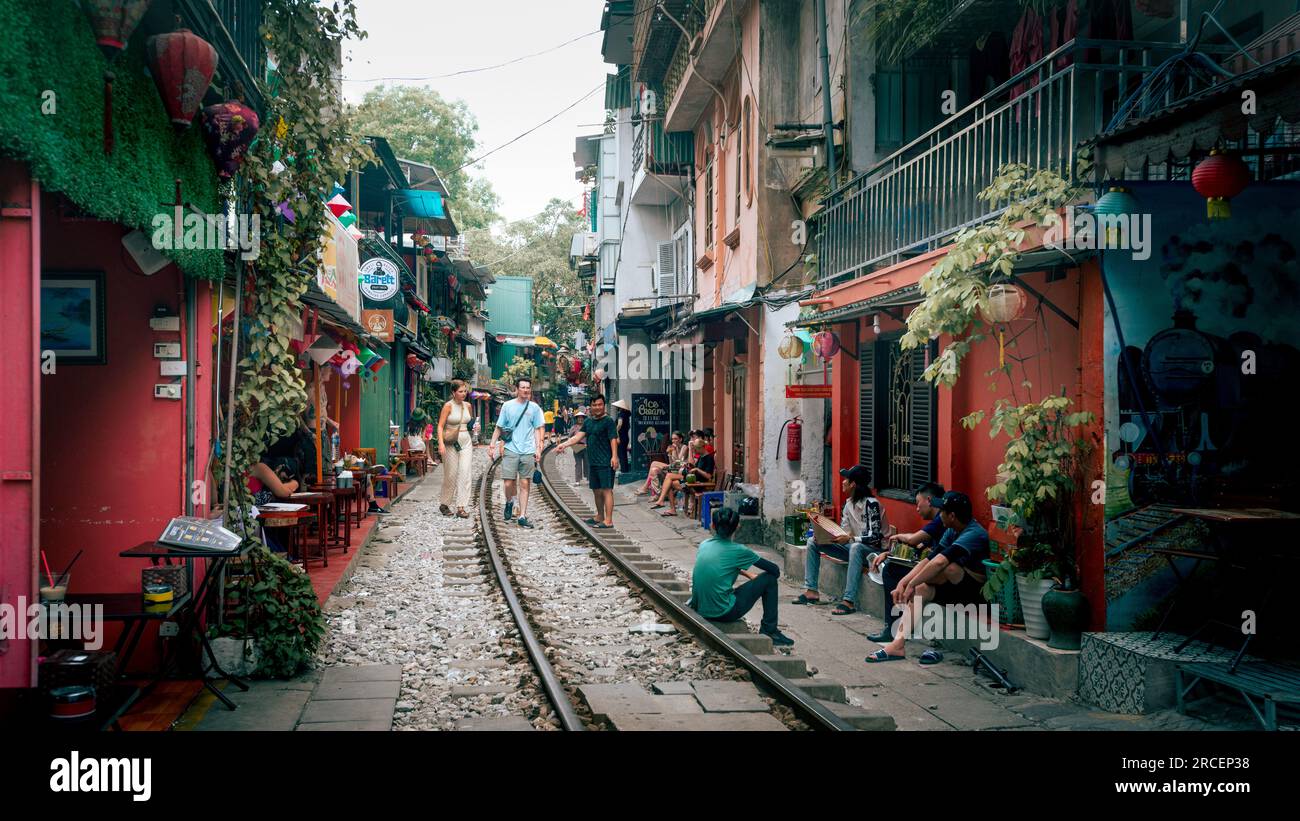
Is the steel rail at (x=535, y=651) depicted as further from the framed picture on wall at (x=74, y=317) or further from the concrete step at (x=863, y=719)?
the framed picture on wall at (x=74, y=317)

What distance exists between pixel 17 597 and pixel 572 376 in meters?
46.0

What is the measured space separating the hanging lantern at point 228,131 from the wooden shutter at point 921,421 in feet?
22.6

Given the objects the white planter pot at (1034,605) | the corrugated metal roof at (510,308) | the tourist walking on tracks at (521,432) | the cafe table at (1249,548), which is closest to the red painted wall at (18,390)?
the white planter pot at (1034,605)

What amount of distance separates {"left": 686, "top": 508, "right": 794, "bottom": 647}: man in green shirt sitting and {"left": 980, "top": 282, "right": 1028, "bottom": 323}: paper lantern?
2.57m

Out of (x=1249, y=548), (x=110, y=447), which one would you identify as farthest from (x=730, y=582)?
(x=110, y=447)

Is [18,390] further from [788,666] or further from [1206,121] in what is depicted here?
[1206,121]

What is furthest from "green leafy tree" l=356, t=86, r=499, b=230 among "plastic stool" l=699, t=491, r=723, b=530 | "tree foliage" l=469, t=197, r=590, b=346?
"plastic stool" l=699, t=491, r=723, b=530

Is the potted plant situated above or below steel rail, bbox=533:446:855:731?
above

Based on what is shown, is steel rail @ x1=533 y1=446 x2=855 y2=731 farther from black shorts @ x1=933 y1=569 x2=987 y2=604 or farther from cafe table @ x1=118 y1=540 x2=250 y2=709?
cafe table @ x1=118 y1=540 x2=250 y2=709

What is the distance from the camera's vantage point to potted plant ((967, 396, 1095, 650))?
7305mm

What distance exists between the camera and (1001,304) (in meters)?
7.40

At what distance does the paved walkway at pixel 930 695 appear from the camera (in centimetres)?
638
